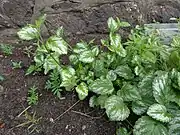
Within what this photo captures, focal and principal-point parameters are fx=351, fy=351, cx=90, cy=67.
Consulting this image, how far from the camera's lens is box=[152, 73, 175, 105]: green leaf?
1354mm

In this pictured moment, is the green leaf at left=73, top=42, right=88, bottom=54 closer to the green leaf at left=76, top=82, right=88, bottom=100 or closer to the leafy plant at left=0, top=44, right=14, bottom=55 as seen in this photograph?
the green leaf at left=76, top=82, right=88, bottom=100

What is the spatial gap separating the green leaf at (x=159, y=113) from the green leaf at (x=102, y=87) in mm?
182

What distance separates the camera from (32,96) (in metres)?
1.49

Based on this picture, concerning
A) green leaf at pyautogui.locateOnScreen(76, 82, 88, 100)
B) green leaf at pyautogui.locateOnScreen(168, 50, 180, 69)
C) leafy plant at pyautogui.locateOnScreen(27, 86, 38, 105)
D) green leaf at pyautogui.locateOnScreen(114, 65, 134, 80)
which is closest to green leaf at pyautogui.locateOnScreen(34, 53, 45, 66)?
leafy plant at pyautogui.locateOnScreen(27, 86, 38, 105)

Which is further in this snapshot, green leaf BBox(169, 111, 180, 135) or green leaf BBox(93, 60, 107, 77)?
green leaf BBox(93, 60, 107, 77)

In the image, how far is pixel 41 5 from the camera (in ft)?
5.79

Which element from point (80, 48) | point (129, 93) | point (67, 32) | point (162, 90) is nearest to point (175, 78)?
point (162, 90)

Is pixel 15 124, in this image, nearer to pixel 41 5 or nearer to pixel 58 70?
pixel 58 70

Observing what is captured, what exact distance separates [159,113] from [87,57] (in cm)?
39

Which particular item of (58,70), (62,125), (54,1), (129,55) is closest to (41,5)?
(54,1)

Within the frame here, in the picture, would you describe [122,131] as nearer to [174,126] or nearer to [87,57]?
[174,126]

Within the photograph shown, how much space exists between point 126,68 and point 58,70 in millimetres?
287

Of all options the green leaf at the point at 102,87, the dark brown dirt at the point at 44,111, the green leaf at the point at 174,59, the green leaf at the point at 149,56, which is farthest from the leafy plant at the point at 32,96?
the green leaf at the point at 174,59

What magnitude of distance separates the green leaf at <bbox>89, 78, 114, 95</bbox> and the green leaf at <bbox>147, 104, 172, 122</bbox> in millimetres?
182
